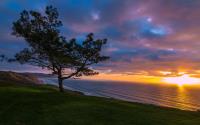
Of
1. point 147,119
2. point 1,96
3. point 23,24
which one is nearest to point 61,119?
point 147,119

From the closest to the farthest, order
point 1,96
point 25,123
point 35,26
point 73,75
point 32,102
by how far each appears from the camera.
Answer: point 25,123, point 32,102, point 1,96, point 35,26, point 73,75

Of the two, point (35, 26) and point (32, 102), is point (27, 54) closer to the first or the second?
point (35, 26)

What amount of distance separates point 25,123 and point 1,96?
1571 cm

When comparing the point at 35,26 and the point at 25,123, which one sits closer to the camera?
the point at 25,123

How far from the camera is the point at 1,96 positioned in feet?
132

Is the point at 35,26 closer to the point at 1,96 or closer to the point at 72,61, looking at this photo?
the point at 72,61

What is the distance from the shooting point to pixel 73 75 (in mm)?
56562

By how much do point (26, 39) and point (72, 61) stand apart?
982 centimetres

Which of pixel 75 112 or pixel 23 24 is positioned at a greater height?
pixel 23 24

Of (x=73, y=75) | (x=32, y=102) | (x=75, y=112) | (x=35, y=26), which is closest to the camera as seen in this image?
(x=75, y=112)

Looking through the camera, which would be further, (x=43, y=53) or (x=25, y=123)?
(x=43, y=53)

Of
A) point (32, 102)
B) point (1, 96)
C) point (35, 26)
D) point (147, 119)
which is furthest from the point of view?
point (35, 26)

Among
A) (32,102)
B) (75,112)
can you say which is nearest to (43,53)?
(32,102)

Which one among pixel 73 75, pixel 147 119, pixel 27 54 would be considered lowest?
pixel 147 119
